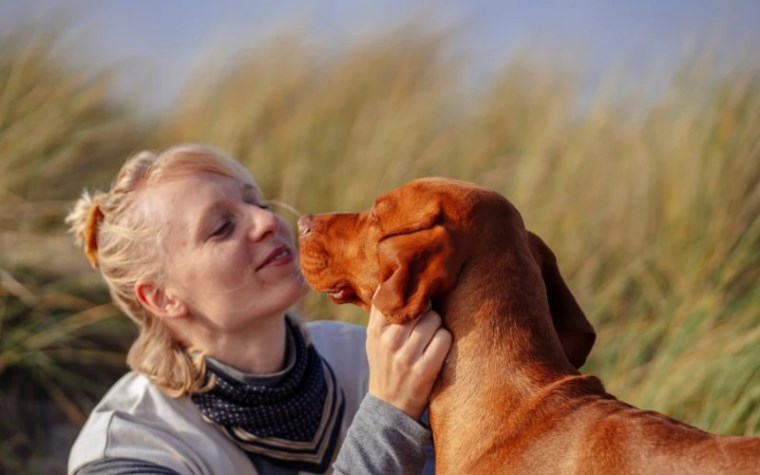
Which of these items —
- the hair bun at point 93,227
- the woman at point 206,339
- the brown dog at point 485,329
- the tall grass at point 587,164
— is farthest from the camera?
the tall grass at point 587,164

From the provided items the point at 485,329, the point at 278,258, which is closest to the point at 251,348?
the point at 278,258

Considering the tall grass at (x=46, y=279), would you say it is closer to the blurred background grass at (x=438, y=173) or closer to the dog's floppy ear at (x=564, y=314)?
the blurred background grass at (x=438, y=173)

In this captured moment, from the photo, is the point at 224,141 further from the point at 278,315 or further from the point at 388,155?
the point at 278,315

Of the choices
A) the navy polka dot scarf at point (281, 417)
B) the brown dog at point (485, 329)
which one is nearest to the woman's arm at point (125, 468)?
the navy polka dot scarf at point (281, 417)

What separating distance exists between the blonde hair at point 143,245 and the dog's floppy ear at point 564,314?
117cm

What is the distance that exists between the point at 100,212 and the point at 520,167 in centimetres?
246

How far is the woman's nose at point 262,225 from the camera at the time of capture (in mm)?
3371

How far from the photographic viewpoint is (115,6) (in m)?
6.77

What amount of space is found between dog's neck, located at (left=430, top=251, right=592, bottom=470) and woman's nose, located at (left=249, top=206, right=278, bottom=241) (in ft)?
3.21

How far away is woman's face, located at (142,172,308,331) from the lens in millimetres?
3348

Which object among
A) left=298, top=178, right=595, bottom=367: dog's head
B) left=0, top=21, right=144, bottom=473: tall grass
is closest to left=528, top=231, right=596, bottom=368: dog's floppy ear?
left=298, top=178, right=595, bottom=367: dog's head

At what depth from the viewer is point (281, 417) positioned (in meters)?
3.37

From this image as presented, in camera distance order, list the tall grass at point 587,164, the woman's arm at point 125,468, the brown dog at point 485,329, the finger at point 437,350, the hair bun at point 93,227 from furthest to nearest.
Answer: the tall grass at point 587,164
the hair bun at point 93,227
the woman's arm at point 125,468
the finger at point 437,350
the brown dog at point 485,329

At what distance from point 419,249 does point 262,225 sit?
41.6 inches
